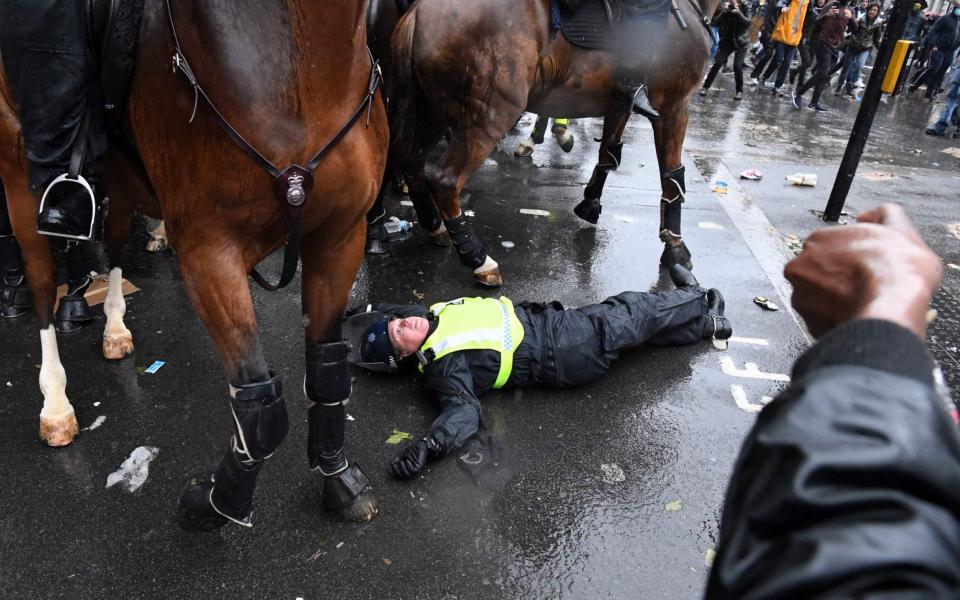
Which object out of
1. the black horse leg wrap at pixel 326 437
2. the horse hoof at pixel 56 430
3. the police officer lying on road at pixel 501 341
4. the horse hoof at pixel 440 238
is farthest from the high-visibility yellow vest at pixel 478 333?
the horse hoof at pixel 440 238

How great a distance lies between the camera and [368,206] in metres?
2.08

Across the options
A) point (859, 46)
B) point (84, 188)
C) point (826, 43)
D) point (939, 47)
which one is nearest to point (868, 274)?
point (84, 188)

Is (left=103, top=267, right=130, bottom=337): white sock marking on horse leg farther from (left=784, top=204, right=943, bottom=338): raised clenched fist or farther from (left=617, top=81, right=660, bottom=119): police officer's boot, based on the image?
(left=784, top=204, right=943, bottom=338): raised clenched fist

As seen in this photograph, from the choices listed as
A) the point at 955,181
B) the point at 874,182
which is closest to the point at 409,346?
the point at 874,182

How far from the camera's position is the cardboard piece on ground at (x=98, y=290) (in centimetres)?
418

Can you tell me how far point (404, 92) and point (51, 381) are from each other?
2608 mm

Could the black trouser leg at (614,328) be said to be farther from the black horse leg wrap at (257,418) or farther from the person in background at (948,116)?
the person in background at (948,116)

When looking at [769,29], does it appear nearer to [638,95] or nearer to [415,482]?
[638,95]

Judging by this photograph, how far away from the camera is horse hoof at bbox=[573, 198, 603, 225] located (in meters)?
5.54

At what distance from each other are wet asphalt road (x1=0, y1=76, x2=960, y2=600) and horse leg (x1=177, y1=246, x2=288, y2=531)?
1.28ft

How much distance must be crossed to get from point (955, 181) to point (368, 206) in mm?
9139

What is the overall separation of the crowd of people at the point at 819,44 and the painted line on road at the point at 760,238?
6.02 meters

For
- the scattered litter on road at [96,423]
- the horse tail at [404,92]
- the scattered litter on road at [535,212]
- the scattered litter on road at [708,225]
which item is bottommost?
the scattered litter on road at [535,212]

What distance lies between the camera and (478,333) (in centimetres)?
330
